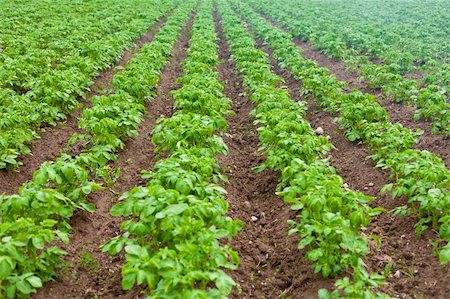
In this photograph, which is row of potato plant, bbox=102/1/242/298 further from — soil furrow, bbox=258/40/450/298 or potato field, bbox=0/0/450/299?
soil furrow, bbox=258/40/450/298

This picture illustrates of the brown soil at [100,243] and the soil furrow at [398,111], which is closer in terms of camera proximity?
the brown soil at [100,243]

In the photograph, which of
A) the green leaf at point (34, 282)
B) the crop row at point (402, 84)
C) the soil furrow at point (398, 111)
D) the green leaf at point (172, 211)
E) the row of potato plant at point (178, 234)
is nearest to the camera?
the row of potato plant at point (178, 234)

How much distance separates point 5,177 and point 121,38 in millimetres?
9050

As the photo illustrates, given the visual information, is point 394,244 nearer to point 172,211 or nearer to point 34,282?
point 172,211

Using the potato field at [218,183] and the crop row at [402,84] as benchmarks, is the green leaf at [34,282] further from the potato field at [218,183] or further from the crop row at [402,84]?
the crop row at [402,84]

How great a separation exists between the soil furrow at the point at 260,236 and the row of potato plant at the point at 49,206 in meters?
1.82

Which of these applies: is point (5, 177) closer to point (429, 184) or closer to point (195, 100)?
point (195, 100)

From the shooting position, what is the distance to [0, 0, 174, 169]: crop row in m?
7.02

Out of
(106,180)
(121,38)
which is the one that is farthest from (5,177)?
(121,38)

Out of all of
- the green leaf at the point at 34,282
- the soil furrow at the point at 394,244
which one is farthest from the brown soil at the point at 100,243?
the soil furrow at the point at 394,244

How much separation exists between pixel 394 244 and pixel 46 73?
7388 millimetres

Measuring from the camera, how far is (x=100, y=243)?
5305mm

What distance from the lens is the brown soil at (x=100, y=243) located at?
14.6 feet

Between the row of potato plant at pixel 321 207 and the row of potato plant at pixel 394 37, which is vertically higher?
the row of potato plant at pixel 321 207
